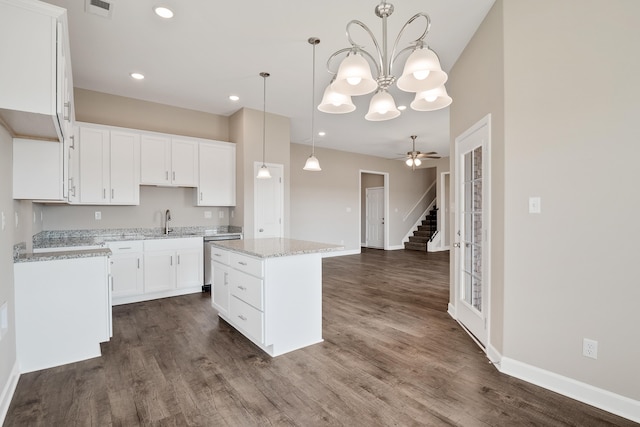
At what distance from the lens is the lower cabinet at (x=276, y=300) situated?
2770 millimetres

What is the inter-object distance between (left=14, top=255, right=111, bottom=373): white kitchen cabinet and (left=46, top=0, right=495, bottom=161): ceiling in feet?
7.33

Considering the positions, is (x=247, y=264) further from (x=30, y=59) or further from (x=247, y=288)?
(x=30, y=59)

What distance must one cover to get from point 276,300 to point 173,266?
2545 millimetres

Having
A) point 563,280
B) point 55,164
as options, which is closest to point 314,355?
point 563,280

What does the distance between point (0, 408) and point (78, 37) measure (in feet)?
10.7

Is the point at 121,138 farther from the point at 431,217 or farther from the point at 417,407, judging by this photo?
the point at 431,217

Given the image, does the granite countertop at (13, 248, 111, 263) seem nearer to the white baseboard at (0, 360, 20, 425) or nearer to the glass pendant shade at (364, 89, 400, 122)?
the white baseboard at (0, 360, 20, 425)

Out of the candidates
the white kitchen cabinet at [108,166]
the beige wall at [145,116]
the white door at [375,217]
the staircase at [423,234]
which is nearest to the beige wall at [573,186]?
the beige wall at [145,116]

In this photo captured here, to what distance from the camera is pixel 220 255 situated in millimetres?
3559

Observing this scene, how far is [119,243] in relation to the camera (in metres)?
4.19

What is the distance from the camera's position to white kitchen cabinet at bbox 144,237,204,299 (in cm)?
443

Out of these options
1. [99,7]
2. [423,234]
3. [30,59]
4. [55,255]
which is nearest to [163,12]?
[99,7]

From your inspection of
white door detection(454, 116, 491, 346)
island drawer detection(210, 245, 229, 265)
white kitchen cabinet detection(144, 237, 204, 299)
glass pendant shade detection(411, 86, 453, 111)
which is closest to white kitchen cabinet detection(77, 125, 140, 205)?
white kitchen cabinet detection(144, 237, 204, 299)

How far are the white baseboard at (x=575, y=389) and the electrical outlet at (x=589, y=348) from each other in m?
0.20
